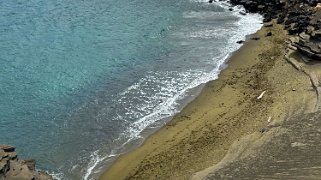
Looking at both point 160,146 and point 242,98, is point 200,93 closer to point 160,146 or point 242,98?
point 242,98

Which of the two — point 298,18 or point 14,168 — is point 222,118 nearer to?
point 14,168

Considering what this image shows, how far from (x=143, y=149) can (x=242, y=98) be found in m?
9.39

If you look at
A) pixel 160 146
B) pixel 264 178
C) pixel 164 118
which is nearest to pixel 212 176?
pixel 264 178

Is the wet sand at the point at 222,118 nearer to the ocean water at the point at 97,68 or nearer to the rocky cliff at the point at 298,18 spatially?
the ocean water at the point at 97,68

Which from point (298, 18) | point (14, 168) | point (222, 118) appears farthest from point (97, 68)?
point (298, 18)

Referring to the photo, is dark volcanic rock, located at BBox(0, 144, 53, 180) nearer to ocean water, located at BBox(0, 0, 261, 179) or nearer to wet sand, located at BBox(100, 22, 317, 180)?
ocean water, located at BBox(0, 0, 261, 179)

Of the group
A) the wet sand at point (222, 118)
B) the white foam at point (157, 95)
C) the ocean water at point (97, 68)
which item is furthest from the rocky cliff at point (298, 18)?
the white foam at point (157, 95)

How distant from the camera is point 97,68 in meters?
44.5

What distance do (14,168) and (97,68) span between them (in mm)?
18529

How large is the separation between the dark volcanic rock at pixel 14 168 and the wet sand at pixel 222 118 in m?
4.71

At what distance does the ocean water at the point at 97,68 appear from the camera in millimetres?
34781

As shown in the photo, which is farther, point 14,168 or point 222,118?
point 222,118

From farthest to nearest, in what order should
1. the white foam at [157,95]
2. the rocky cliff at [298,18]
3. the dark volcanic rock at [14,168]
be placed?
1. the rocky cliff at [298,18]
2. the white foam at [157,95]
3. the dark volcanic rock at [14,168]

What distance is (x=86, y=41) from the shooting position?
50.1 meters
